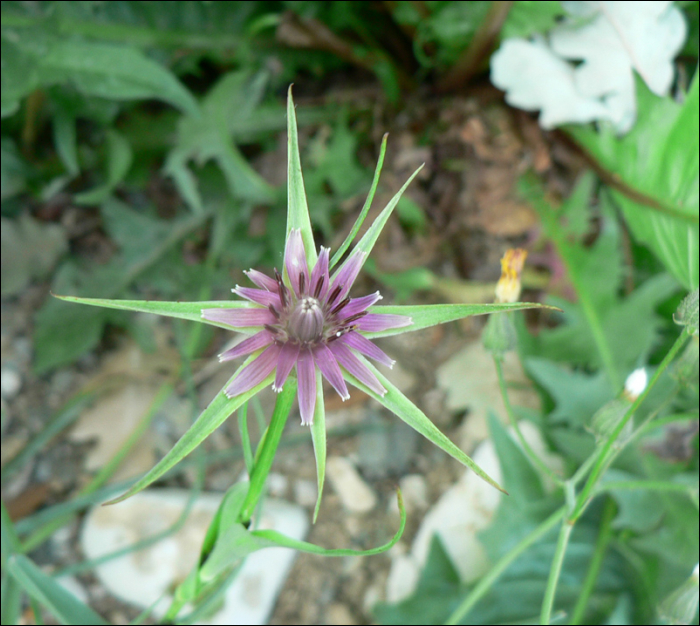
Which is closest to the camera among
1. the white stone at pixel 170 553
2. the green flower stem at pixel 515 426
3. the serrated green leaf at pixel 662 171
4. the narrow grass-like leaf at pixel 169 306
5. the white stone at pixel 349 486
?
the narrow grass-like leaf at pixel 169 306

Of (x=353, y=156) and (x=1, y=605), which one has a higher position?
(x=353, y=156)

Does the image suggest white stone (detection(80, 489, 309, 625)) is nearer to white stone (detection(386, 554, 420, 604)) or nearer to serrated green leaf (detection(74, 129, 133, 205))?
white stone (detection(386, 554, 420, 604))

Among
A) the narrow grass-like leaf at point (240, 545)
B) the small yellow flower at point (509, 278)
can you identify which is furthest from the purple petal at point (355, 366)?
the small yellow flower at point (509, 278)

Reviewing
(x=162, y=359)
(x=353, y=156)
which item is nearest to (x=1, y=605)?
(x=162, y=359)

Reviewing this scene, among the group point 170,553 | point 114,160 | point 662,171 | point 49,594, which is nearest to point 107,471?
point 170,553

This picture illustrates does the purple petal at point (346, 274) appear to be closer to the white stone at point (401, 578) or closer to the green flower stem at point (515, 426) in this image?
the green flower stem at point (515, 426)

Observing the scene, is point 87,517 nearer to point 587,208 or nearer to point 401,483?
point 401,483

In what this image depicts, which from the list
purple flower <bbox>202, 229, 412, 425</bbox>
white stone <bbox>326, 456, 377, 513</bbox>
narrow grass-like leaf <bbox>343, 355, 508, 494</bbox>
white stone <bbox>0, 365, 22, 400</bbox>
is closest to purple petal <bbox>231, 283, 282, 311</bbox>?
purple flower <bbox>202, 229, 412, 425</bbox>
